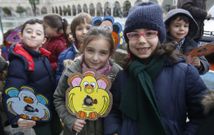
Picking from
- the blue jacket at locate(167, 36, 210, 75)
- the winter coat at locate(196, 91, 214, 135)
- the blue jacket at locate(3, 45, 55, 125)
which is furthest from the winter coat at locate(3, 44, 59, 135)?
the winter coat at locate(196, 91, 214, 135)

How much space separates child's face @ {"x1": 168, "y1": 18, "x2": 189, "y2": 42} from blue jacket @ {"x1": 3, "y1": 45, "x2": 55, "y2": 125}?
41.2 inches

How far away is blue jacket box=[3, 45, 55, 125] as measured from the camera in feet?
6.55

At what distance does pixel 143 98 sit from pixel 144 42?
0.98ft

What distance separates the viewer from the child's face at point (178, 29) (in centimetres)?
216

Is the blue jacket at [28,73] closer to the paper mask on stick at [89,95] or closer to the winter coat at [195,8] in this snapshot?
the paper mask on stick at [89,95]

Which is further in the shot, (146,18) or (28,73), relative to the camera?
(28,73)

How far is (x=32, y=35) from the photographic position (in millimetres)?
2189

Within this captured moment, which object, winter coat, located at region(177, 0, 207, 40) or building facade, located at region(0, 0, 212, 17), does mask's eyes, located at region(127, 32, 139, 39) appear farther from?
building facade, located at region(0, 0, 212, 17)

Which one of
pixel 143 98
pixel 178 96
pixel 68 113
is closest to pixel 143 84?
pixel 143 98

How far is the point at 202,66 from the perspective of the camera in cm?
217

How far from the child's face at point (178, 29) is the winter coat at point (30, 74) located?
1.05 metres

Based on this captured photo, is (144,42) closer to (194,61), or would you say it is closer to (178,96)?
(178,96)

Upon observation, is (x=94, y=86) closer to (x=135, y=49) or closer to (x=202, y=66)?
(x=135, y=49)

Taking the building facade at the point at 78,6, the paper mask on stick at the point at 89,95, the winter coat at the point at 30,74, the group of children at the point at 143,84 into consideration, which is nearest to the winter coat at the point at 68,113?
the group of children at the point at 143,84
